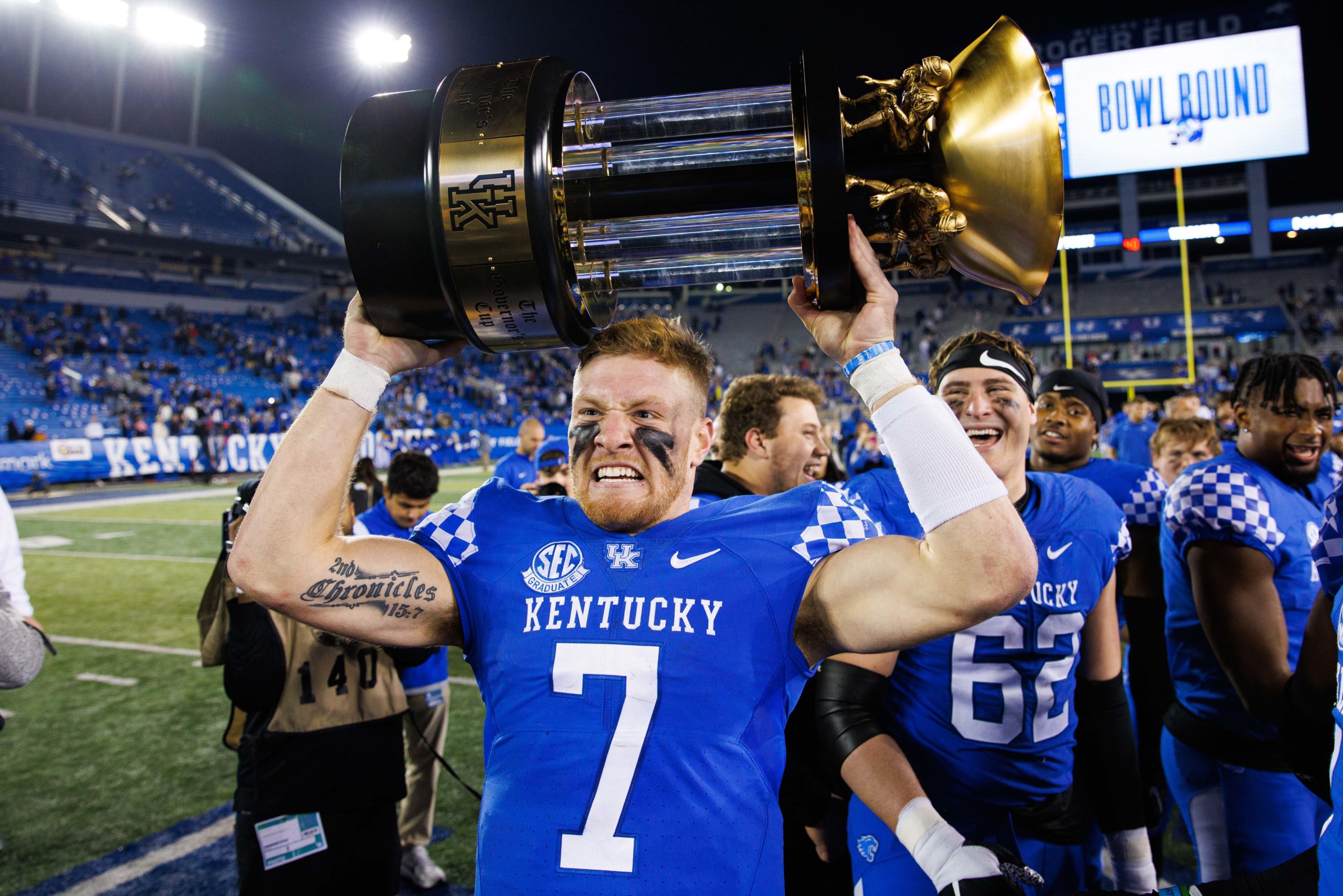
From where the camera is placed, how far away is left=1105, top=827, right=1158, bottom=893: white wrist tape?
2.18 meters

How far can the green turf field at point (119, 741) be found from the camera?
11.7ft

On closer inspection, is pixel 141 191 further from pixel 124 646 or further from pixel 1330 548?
pixel 1330 548

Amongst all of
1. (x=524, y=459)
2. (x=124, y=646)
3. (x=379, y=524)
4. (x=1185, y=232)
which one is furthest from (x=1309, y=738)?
(x=1185, y=232)

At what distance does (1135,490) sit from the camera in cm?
365

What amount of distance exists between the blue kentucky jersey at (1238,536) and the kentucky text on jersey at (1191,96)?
16.6 metres

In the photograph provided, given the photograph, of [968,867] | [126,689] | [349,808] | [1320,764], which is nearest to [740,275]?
[968,867]

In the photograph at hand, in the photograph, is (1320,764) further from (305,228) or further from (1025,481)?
(305,228)

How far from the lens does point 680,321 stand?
1.86m

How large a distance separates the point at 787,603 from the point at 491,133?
3.19 feet

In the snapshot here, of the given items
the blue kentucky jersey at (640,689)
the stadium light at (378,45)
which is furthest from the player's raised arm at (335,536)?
the stadium light at (378,45)

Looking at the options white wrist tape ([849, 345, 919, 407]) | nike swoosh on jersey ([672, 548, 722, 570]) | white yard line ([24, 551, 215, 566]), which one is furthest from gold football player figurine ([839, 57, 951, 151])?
white yard line ([24, 551, 215, 566])

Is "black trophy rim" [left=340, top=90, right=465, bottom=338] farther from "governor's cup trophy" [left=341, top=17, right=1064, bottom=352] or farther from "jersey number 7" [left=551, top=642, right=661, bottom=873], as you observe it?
"jersey number 7" [left=551, top=642, right=661, bottom=873]

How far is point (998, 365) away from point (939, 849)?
1.31 meters

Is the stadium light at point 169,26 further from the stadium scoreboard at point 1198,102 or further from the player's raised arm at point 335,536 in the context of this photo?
the player's raised arm at point 335,536
